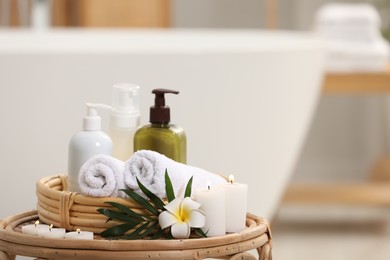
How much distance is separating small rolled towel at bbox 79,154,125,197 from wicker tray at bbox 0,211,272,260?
0.05m

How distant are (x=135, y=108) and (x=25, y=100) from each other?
0.43m

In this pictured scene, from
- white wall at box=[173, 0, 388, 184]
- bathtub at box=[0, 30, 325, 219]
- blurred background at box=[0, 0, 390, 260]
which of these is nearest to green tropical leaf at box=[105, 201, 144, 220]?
bathtub at box=[0, 30, 325, 219]

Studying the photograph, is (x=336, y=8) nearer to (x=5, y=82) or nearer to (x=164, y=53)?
(x=164, y=53)

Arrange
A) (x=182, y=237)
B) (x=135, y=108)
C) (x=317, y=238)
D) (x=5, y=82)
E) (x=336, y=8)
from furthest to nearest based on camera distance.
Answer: (x=336, y=8) < (x=317, y=238) < (x=5, y=82) < (x=135, y=108) < (x=182, y=237)

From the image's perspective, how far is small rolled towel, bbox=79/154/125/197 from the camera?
0.98 metres

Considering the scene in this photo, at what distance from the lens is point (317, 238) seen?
9.11ft

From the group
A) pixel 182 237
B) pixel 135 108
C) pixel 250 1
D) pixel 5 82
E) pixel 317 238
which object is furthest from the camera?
pixel 250 1

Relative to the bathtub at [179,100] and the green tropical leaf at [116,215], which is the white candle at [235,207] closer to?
the green tropical leaf at [116,215]

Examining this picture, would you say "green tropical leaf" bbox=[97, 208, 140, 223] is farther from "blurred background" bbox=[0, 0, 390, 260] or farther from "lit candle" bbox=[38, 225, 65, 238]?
"blurred background" bbox=[0, 0, 390, 260]

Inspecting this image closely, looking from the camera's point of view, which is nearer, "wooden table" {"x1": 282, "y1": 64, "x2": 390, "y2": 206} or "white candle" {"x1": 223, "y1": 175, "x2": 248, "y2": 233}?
"white candle" {"x1": 223, "y1": 175, "x2": 248, "y2": 233}

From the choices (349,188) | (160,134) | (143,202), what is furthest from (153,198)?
(349,188)

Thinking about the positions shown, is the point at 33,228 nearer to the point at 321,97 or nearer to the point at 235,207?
the point at 235,207

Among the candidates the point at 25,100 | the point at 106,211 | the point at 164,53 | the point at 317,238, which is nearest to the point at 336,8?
the point at 317,238

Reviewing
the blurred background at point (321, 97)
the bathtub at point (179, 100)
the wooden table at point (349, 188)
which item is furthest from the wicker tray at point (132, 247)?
the blurred background at point (321, 97)
